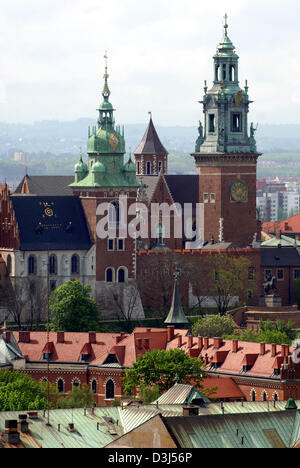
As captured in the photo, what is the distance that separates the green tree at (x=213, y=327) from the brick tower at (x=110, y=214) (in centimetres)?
906

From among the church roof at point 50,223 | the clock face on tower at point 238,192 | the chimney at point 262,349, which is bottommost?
the chimney at point 262,349

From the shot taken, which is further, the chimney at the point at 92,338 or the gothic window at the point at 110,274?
the gothic window at the point at 110,274

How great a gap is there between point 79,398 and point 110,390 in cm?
1261

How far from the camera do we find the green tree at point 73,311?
170 m

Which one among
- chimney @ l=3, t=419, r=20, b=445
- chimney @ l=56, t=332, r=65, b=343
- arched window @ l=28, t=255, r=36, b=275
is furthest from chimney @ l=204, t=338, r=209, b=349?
chimney @ l=3, t=419, r=20, b=445

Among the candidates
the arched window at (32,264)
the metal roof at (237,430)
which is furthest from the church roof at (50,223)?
the metal roof at (237,430)

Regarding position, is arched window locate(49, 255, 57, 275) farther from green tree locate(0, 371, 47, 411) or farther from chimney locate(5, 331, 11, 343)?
green tree locate(0, 371, 47, 411)

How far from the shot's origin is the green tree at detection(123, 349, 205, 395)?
13850cm

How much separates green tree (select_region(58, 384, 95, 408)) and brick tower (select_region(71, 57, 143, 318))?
34058mm

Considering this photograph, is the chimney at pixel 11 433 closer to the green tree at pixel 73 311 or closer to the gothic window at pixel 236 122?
the green tree at pixel 73 311

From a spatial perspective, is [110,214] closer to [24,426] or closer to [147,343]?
[147,343]

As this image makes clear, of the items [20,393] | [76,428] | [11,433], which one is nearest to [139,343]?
[20,393]

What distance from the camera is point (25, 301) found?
177 m
